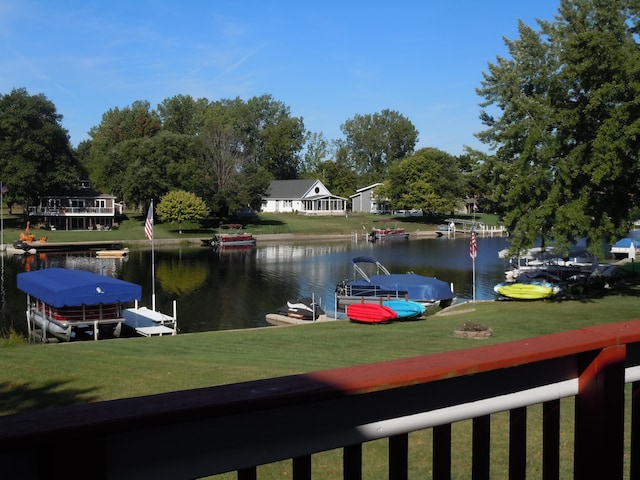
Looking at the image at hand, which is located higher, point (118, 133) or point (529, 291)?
point (118, 133)

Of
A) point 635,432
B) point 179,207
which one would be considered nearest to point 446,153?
point 179,207

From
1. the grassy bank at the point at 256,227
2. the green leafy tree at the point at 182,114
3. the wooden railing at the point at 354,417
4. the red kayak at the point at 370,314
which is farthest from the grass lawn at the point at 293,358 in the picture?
the green leafy tree at the point at 182,114

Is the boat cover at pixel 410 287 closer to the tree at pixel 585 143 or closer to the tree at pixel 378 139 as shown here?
the tree at pixel 585 143

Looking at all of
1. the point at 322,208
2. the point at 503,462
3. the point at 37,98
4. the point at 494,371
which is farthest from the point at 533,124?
the point at 322,208

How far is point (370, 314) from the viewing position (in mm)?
24109

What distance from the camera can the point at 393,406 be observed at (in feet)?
7.26

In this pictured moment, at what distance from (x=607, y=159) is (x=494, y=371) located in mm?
21231

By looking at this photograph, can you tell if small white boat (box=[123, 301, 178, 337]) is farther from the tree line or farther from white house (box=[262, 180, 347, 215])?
white house (box=[262, 180, 347, 215])

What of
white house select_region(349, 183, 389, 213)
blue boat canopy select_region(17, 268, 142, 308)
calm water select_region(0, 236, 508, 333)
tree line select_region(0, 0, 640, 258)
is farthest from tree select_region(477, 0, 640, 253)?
white house select_region(349, 183, 389, 213)

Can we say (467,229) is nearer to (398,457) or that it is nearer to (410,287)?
(410,287)

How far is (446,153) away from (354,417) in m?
110

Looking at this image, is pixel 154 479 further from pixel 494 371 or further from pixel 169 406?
pixel 494 371

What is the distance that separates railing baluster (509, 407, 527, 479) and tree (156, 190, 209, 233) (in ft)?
252

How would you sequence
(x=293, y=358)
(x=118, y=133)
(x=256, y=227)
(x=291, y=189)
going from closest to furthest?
(x=293, y=358) → (x=256, y=227) → (x=118, y=133) → (x=291, y=189)
